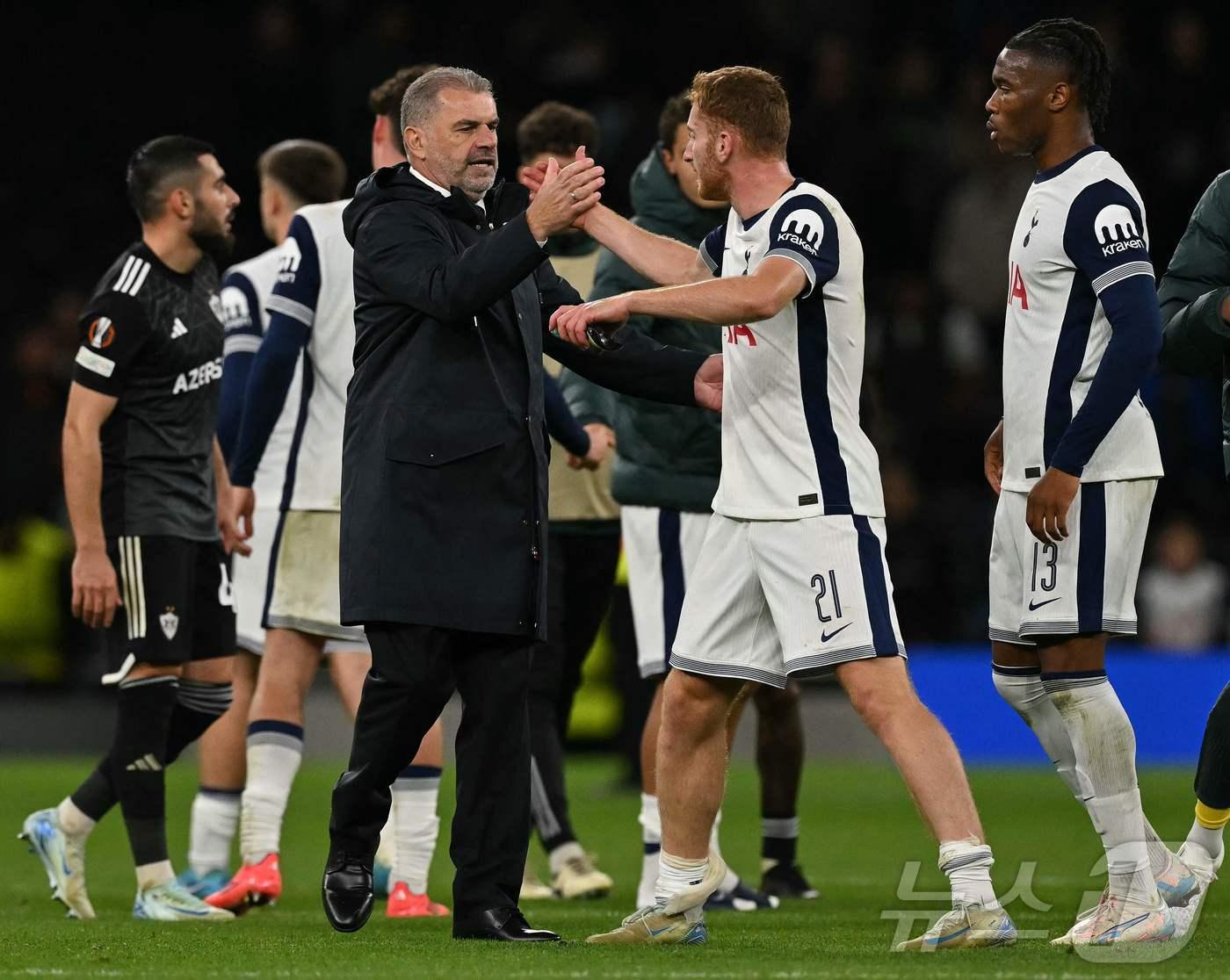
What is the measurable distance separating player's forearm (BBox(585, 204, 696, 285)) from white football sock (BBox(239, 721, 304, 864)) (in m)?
2.21

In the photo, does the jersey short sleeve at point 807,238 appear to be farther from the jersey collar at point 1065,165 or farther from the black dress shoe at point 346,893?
the black dress shoe at point 346,893

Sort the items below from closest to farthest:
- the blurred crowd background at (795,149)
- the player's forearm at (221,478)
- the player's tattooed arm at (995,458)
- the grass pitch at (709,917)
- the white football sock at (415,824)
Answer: the grass pitch at (709,917)
the player's tattooed arm at (995,458)
the white football sock at (415,824)
the player's forearm at (221,478)
the blurred crowd background at (795,149)

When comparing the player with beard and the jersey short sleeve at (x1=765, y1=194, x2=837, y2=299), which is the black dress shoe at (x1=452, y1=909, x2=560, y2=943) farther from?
the jersey short sleeve at (x1=765, y1=194, x2=837, y2=299)

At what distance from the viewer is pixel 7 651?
14.5 metres

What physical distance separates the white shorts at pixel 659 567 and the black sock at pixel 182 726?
1358 millimetres

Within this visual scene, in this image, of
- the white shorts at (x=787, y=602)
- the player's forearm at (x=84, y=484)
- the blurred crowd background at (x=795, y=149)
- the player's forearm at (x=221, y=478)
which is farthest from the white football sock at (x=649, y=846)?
the blurred crowd background at (x=795, y=149)

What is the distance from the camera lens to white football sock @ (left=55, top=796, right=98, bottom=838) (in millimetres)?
6500

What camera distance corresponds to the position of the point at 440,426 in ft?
16.8

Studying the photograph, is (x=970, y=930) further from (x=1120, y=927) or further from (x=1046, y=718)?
(x=1046, y=718)

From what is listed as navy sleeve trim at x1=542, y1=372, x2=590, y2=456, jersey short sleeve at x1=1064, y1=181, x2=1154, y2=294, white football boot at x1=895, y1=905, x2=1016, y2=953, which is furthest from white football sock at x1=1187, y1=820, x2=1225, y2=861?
navy sleeve trim at x1=542, y1=372, x2=590, y2=456

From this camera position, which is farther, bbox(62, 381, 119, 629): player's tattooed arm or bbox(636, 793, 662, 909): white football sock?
bbox(636, 793, 662, 909): white football sock

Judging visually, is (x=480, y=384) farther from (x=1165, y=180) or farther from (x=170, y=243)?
(x=1165, y=180)

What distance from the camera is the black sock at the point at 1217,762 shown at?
18.4ft

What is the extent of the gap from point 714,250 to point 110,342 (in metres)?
1.92
